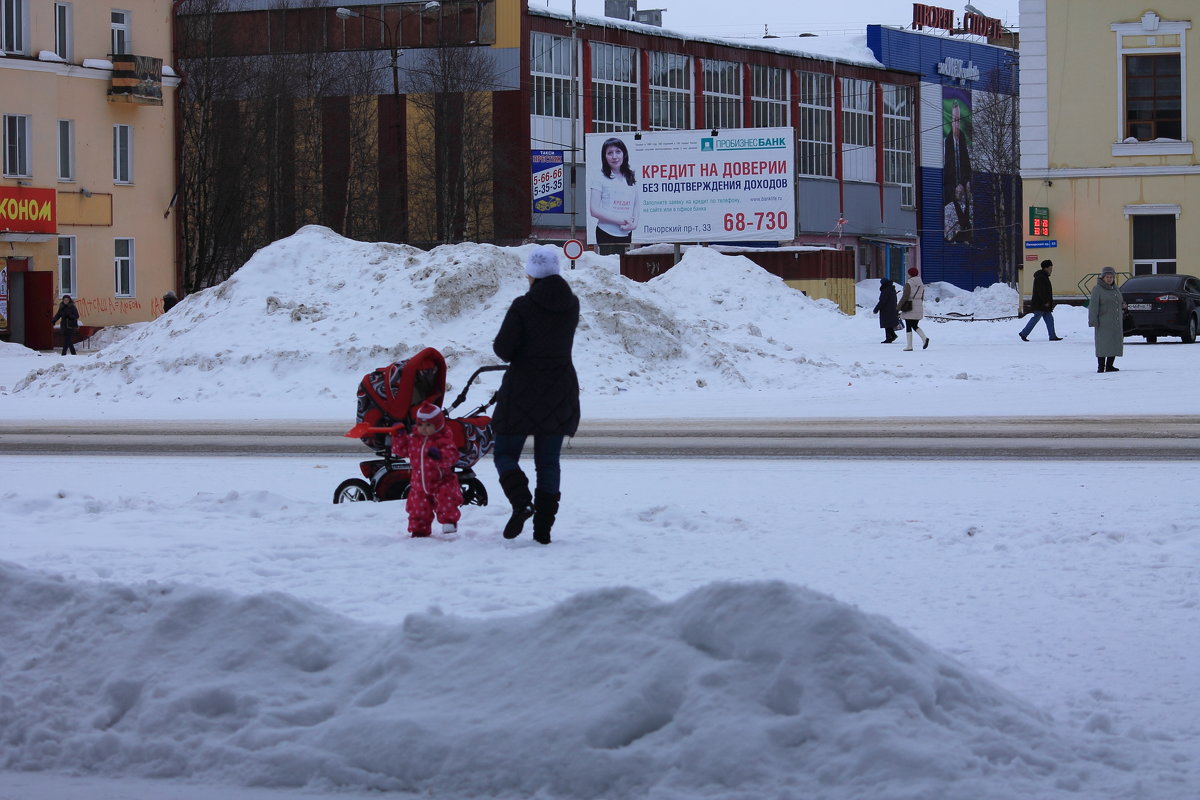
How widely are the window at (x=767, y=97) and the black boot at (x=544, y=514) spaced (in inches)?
2706

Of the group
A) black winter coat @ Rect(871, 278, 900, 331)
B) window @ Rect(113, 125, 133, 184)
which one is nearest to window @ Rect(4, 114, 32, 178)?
window @ Rect(113, 125, 133, 184)

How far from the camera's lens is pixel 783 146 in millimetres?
52719

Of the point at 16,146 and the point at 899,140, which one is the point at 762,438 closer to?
the point at 16,146

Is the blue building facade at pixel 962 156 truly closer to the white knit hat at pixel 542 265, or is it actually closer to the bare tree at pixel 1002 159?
the bare tree at pixel 1002 159

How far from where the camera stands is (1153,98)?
42.2 metres

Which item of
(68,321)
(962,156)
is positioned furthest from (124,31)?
(962,156)

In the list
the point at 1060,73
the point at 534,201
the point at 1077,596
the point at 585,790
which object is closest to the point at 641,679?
the point at 585,790

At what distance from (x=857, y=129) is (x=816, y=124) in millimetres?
3003

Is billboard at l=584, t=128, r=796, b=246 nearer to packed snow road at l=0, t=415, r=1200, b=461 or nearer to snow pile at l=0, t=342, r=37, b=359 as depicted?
snow pile at l=0, t=342, r=37, b=359

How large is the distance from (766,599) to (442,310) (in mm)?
17754

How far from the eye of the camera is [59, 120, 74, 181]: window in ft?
140

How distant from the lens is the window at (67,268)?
140 feet

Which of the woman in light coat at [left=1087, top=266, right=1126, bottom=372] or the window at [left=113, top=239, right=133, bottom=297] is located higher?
the window at [left=113, top=239, right=133, bottom=297]

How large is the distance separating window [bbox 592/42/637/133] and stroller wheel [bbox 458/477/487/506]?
59486mm
